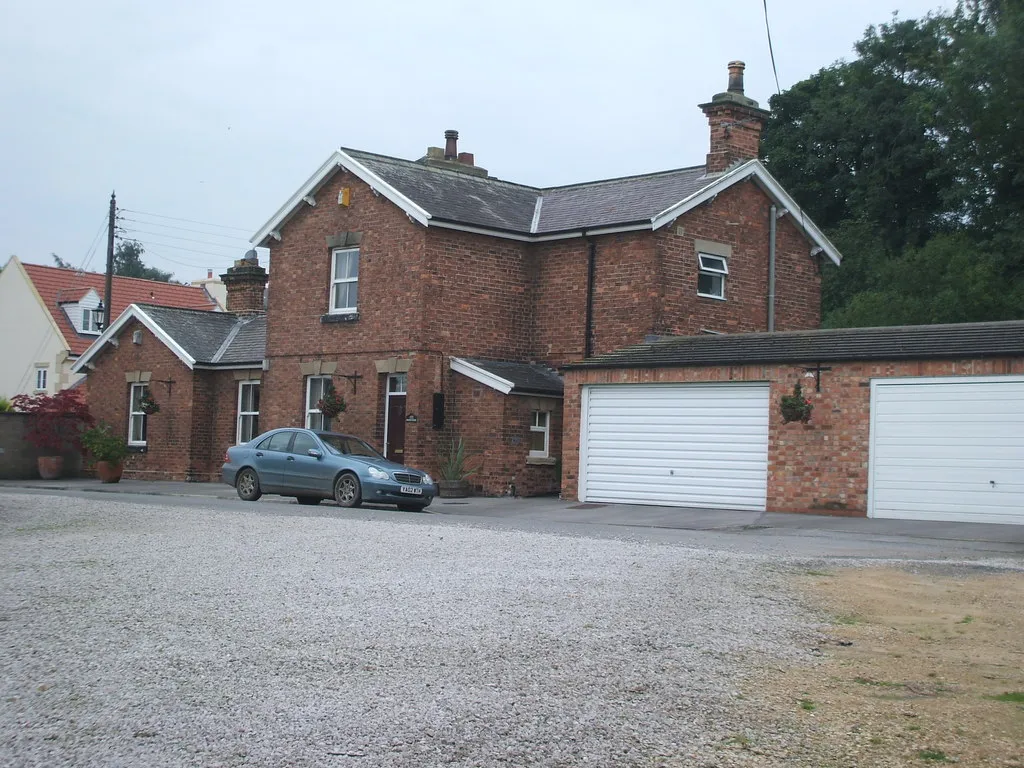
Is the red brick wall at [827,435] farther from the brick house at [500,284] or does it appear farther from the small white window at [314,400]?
the small white window at [314,400]

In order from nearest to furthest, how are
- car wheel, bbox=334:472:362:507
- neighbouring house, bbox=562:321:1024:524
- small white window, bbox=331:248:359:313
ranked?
neighbouring house, bbox=562:321:1024:524
car wheel, bbox=334:472:362:507
small white window, bbox=331:248:359:313

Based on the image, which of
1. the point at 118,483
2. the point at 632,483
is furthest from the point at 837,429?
the point at 118,483

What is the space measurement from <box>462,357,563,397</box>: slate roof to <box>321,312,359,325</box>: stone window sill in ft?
10.3

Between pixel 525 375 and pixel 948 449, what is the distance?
10469 millimetres

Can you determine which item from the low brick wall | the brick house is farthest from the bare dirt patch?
the low brick wall

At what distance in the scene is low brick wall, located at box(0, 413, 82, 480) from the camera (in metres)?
37.8

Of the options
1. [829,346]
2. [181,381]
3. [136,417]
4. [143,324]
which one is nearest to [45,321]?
[136,417]

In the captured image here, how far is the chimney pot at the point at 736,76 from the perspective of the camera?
2992 cm

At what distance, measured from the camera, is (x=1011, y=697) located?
7.12m

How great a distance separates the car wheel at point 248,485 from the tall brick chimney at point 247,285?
14.7 meters

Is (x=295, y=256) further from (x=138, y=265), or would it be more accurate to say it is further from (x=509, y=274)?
(x=138, y=265)

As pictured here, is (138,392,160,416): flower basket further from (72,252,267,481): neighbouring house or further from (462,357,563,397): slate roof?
(462,357,563,397): slate roof

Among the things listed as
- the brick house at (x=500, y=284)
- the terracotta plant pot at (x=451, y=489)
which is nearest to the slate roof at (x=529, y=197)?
the brick house at (x=500, y=284)

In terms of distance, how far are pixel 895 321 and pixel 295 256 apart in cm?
1675
